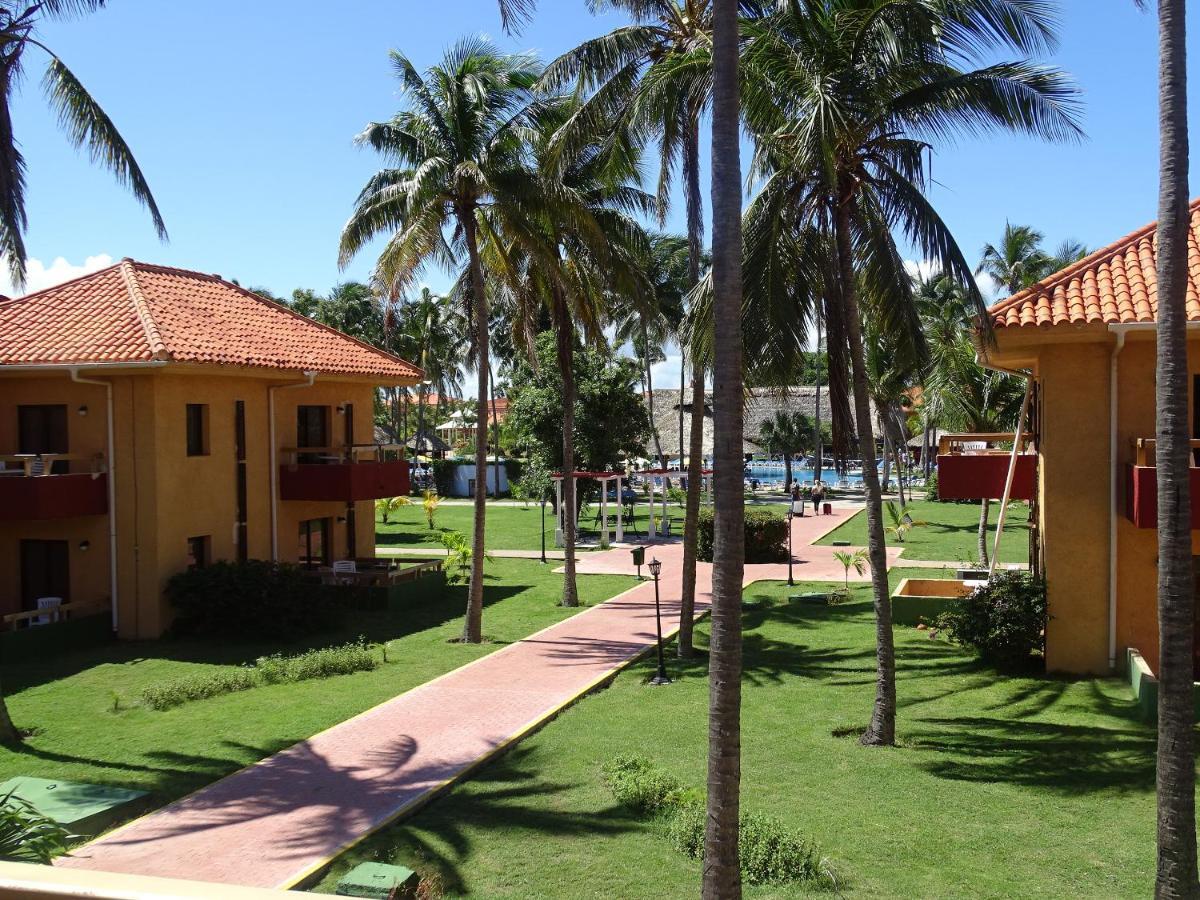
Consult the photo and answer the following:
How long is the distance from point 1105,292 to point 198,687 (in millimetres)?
14472

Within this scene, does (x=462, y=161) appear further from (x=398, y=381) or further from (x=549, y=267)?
(x=398, y=381)

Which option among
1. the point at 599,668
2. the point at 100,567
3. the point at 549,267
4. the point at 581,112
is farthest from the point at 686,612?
the point at 100,567

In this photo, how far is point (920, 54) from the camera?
12031 mm

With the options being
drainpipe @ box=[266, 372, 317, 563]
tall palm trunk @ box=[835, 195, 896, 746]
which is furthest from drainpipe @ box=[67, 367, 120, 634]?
tall palm trunk @ box=[835, 195, 896, 746]

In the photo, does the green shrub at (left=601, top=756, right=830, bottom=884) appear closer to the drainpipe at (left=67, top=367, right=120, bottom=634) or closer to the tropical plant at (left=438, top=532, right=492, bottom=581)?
the drainpipe at (left=67, top=367, right=120, bottom=634)

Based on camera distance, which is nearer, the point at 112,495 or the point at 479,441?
the point at 112,495

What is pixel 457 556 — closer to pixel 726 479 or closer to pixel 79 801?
pixel 79 801

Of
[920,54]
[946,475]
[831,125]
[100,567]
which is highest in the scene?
[920,54]

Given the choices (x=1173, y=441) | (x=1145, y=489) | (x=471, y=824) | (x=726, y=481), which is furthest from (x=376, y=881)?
(x=1145, y=489)

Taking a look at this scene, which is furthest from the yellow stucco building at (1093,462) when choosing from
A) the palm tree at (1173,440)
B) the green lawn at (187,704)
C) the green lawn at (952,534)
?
the green lawn at (952,534)

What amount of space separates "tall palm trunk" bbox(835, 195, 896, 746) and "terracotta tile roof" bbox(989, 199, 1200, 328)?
12.2 ft

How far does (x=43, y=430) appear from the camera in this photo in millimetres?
20891

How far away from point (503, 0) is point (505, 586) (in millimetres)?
19657

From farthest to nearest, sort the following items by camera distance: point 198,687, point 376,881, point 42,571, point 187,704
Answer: point 42,571, point 198,687, point 187,704, point 376,881
